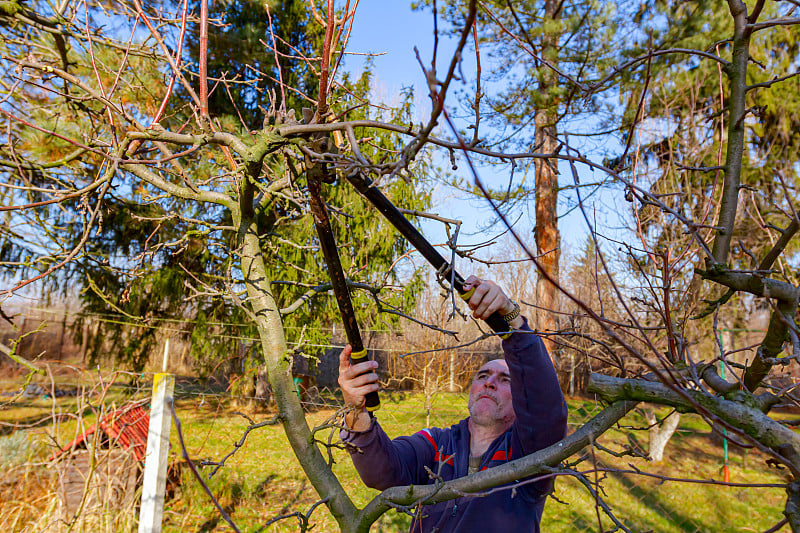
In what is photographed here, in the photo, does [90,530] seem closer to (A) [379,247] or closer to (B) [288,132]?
(B) [288,132]

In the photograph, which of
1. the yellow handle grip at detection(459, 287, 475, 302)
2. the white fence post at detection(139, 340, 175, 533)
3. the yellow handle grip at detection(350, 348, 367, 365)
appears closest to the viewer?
the yellow handle grip at detection(459, 287, 475, 302)

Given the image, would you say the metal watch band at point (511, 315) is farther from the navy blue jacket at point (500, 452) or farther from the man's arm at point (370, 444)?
the man's arm at point (370, 444)

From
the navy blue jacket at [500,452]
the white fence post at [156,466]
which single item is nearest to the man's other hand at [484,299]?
the navy blue jacket at [500,452]

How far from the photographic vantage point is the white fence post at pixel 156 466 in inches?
129

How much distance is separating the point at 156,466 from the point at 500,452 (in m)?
2.70

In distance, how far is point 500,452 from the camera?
1968 millimetres

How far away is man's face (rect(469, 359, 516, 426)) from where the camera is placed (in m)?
2.14

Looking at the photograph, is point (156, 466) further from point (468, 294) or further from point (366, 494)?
point (366, 494)

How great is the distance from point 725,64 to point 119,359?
10.6 meters

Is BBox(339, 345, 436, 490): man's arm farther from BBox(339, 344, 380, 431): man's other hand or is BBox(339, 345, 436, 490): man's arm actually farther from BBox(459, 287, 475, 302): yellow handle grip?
BBox(459, 287, 475, 302): yellow handle grip

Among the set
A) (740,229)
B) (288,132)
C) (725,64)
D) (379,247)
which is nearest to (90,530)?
(288,132)

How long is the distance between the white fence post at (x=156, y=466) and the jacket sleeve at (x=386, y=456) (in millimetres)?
2069

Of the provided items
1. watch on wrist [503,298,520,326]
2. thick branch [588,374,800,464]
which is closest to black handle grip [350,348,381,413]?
watch on wrist [503,298,520,326]

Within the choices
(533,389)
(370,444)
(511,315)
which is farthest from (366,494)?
(511,315)
